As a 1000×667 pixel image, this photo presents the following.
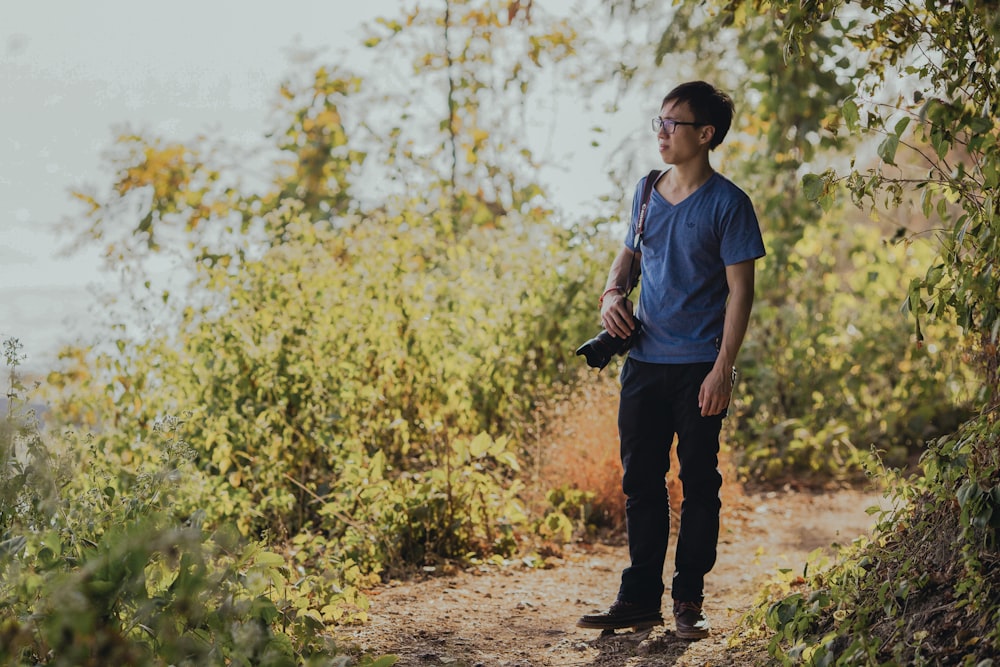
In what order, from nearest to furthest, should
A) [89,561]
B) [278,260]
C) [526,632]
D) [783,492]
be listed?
[89,561], [526,632], [278,260], [783,492]

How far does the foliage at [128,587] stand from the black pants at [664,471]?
1183mm

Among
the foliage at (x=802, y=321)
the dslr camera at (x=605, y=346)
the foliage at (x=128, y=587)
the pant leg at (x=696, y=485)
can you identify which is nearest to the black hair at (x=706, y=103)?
the dslr camera at (x=605, y=346)

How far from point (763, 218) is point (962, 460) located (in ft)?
14.4

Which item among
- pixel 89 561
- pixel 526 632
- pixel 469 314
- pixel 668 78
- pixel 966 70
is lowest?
pixel 526 632

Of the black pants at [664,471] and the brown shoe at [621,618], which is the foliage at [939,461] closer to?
the black pants at [664,471]

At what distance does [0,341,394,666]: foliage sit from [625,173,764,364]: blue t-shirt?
4.56 feet

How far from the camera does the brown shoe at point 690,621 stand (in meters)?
3.44

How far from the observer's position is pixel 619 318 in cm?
345

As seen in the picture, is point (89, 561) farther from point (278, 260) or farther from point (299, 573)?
point (278, 260)

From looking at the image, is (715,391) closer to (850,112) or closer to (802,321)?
(850,112)

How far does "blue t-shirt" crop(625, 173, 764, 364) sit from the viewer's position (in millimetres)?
3316

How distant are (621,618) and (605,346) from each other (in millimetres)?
909

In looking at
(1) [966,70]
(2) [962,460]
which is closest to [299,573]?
(2) [962,460]

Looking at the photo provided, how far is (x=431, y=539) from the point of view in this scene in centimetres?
456
